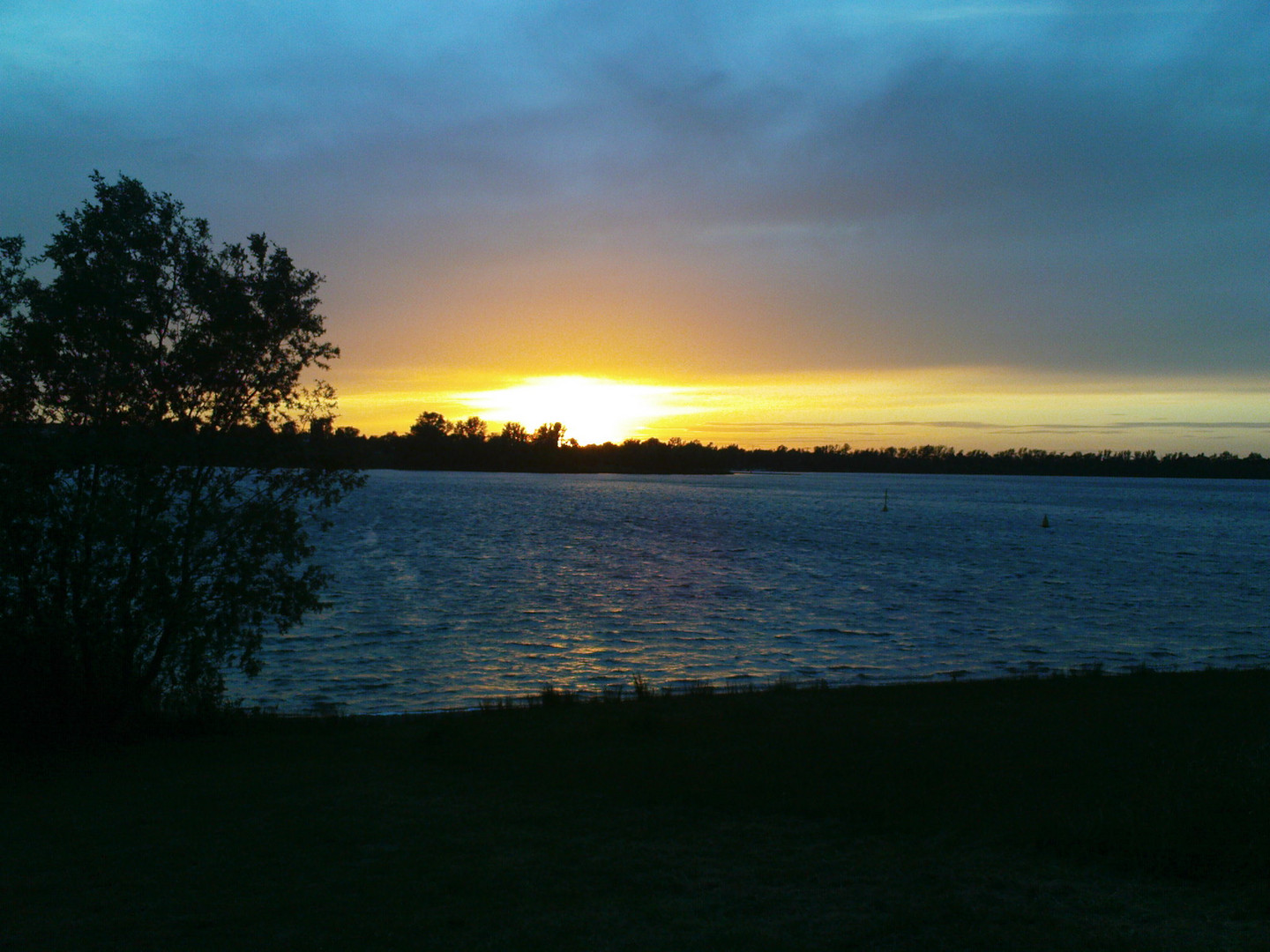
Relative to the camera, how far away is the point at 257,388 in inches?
540

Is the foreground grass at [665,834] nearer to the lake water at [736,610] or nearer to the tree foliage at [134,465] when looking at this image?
the tree foliage at [134,465]

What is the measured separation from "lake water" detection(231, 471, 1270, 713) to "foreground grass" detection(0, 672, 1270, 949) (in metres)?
6.30

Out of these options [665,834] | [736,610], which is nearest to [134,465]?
[665,834]

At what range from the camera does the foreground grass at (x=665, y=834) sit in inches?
253

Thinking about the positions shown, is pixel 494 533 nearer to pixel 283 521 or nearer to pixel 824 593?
pixel 824 593

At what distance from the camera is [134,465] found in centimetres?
1266

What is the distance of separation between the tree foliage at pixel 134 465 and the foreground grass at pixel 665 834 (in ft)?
4.84

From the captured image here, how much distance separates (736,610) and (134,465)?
71.2 ft

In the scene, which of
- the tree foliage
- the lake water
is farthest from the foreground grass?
the lake water

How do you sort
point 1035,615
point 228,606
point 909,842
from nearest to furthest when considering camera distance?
1. point 909,842
2. point 228,606
3. point 1035,615

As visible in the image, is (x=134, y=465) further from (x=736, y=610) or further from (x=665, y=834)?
(x=736, y=610)

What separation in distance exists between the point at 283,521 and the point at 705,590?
2457 centimetres

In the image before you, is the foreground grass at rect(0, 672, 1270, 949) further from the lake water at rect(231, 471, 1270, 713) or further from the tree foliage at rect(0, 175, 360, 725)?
the lake water at rect(231, 471, 1270, 713)

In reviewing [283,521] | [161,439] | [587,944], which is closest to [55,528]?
[161,439]
